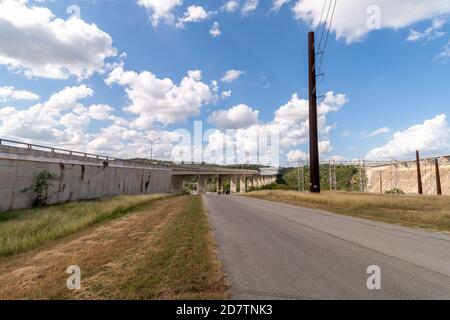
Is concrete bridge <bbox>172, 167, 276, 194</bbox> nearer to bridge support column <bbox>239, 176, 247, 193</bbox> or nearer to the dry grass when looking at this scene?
bridge support column <bbox>239, 176, 247, 193</bbox>

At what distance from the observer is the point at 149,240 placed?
→ 809 cm

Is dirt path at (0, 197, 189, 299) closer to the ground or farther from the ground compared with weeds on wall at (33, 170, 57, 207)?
closer to the ground

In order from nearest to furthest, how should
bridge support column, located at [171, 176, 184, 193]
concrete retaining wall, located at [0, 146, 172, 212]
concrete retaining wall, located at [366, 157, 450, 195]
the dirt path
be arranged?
the dirt path
concrete retaining wall, located at [0, 146, 172, 212]
concrete retaining wall, located at [366, 157, 450, 195]
bridge support column, located at [171, 176, 184, 193]

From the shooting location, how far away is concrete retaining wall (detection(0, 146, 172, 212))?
16.5 m

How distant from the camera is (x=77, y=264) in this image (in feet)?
19.3

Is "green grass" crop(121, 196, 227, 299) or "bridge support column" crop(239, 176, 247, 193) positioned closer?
"green grass" crop(121, 196, 227, 299)

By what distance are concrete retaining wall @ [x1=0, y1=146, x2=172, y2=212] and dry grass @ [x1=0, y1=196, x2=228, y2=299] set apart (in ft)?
36.9

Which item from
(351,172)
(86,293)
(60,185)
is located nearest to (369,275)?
(86,293)

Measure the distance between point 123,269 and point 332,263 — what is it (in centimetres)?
436

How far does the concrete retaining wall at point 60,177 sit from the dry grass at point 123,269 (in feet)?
36.9

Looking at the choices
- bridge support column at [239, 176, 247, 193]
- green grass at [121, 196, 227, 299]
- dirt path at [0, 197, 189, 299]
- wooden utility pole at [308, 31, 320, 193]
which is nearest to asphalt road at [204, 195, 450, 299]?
green grass at [121, 196, 227, 299]

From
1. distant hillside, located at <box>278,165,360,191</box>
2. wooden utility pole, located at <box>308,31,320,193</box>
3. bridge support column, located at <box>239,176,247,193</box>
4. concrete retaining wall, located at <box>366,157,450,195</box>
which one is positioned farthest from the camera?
bridge support column, located at <box>239,176,247,193</box>

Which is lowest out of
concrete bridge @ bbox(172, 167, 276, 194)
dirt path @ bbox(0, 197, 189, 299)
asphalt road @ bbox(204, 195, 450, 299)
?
dirt path @ bbox(0, 197, 189, 299)
